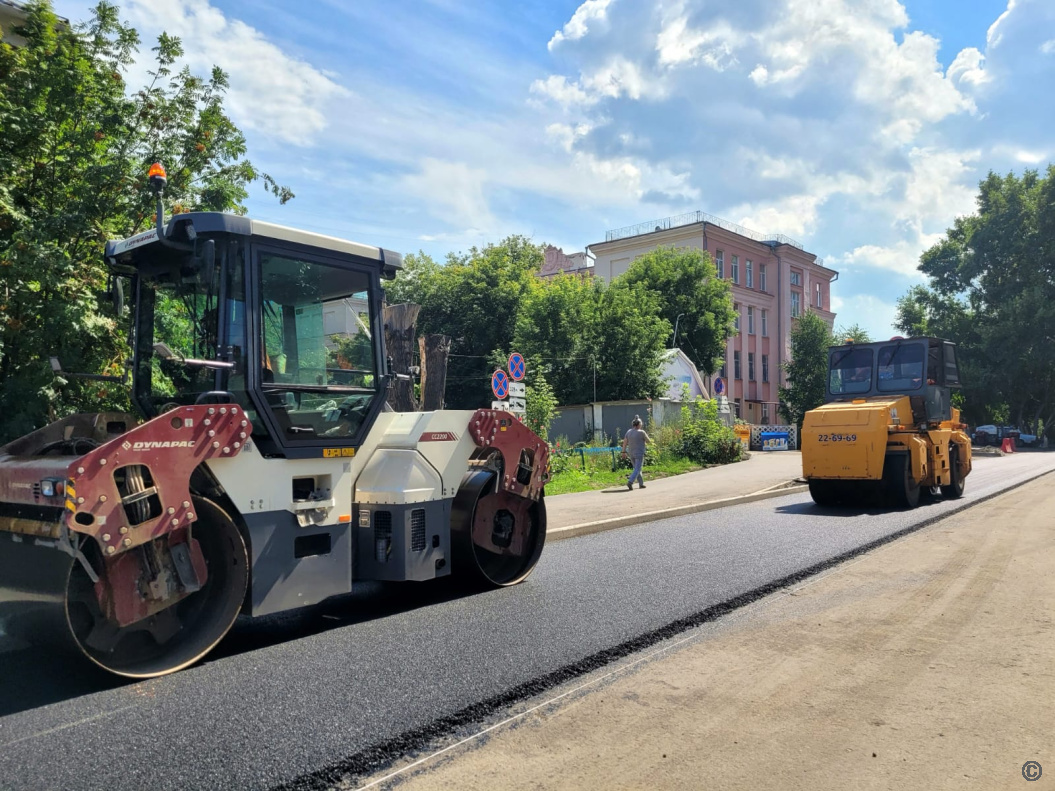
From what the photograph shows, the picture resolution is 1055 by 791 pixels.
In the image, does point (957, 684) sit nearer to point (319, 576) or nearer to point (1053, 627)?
point (1053, 627)

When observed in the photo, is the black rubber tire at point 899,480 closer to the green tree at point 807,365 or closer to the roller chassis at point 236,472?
the roller chassis at point 236,472

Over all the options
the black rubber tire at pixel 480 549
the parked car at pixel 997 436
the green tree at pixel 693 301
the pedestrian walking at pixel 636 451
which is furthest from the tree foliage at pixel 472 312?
the black rubber tire at pixel 480 549

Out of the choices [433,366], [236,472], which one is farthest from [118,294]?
[433,366]

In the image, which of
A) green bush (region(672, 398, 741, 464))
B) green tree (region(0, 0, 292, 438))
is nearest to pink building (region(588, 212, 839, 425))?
green bush (region(672, 398, 741, 464))

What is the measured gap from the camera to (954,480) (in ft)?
45.0

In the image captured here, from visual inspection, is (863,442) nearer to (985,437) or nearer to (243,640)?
(243,640)

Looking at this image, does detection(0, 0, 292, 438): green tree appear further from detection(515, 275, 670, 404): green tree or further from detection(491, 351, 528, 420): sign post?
detection(515, 275, 670, 404): green tree

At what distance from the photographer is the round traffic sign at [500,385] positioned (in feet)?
42.7

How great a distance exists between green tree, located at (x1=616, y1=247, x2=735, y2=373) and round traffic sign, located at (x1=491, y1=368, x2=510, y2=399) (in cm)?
2514

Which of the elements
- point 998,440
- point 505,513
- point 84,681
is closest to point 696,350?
point 998,440

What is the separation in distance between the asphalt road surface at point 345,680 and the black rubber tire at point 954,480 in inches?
286

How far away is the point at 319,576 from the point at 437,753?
6.67 feet

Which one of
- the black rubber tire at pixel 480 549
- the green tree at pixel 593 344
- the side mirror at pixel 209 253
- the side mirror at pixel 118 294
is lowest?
the black rubber tire at pixel 480 549

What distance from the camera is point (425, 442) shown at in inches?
241
